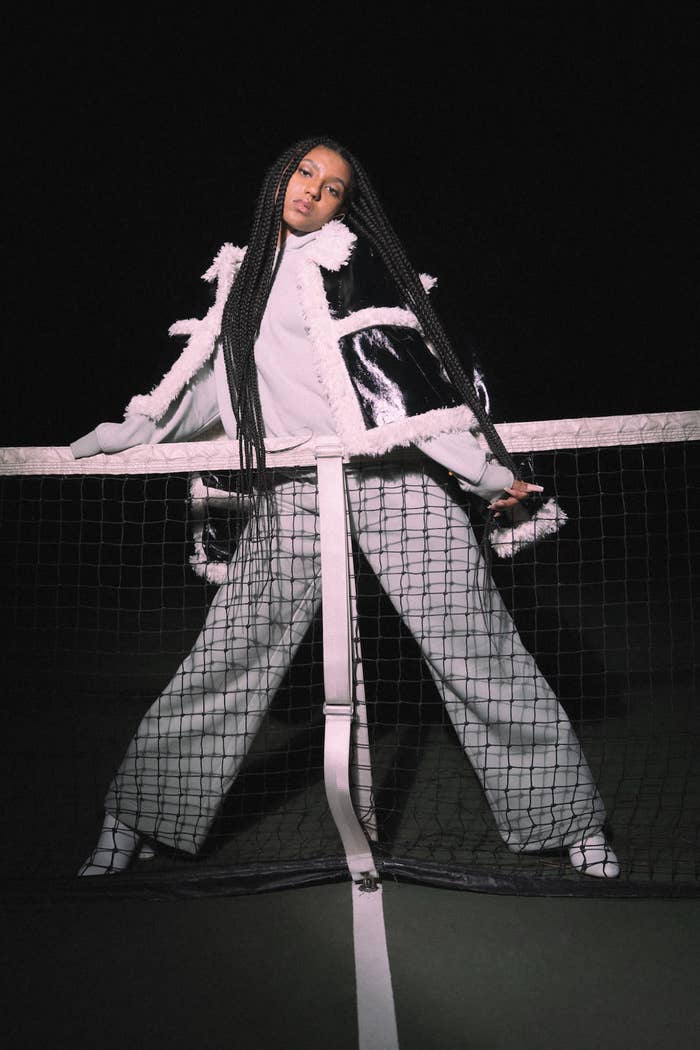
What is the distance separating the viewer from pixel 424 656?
1.27m

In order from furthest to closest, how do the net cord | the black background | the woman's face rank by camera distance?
the black background → the woman's face → the net cord

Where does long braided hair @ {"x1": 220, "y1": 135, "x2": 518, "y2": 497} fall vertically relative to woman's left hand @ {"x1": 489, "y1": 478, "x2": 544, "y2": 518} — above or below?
above

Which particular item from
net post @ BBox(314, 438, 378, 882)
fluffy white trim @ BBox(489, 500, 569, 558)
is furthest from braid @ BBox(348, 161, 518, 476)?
net post @ BBox(314, 438, 378, 882)

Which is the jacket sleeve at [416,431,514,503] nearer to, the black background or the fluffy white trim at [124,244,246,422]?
the fluffy white trim at [124,244,246,422]

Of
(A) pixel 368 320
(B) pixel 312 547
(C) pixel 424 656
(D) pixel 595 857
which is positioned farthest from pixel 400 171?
(D) pixel 595 857

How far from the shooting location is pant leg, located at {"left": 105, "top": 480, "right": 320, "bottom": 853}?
1263mm

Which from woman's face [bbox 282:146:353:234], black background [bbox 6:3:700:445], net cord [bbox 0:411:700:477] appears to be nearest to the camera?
net cord [bbox 0:411:700:477]

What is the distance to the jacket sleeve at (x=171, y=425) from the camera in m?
1.20

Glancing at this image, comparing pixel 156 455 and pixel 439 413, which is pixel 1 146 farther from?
pixel 439 413

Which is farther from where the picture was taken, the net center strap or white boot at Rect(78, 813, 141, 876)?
white boot at Rect(78, 813, 141, 876)

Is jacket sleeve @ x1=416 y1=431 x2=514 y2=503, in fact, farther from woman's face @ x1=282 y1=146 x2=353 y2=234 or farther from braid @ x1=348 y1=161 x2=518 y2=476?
woman's face @ x1=282 y1=146 x2=353 y2=234

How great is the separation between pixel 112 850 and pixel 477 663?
61 cm

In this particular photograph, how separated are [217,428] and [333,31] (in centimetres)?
137

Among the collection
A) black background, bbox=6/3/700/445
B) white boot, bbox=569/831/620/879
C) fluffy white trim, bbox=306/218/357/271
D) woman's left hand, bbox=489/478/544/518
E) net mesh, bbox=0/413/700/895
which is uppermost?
black background, bbox=6/3/700/445
